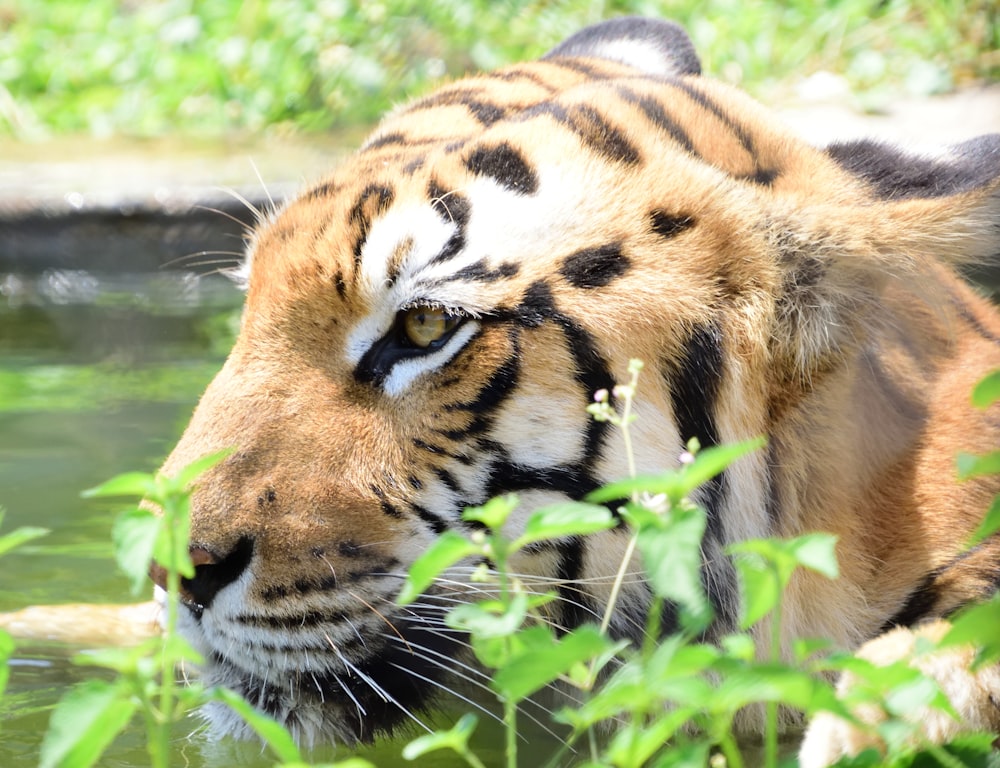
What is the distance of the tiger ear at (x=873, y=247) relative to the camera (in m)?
2.13

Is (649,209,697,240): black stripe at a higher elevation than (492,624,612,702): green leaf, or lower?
higher

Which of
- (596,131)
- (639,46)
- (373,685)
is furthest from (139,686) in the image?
(639,46)

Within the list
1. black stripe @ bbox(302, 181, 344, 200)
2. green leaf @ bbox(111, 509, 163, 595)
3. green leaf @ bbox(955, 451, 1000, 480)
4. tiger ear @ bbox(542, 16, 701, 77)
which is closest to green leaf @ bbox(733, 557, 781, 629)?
green leaf @ bbox(955, 451, 1000, 480)

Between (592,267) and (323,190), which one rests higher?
(323,190)

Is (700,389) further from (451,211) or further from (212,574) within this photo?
(212,574)

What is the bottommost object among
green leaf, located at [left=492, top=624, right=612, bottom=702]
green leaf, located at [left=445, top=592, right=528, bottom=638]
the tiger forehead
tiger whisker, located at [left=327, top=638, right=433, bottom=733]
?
tiger whisker, located at [left=327, top=638, right=433, bottom=733]

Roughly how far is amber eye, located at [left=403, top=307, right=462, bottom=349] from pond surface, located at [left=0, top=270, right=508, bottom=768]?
29.1 inches

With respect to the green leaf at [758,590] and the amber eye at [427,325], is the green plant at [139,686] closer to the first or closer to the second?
the green leaf at [758,590]

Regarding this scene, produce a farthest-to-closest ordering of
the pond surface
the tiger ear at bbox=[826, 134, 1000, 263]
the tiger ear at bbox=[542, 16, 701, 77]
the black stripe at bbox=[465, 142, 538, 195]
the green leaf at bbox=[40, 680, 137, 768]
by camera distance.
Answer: the tiger ear at bbox=[542, 16, 701, 77] → the pond surface → the black stripe at bbox=[465, 142, 538, 195] → the tiger ear at bbox=[826, 134, 1000, 263] → the green leaf at bbox=[40, 680, 137, 768]

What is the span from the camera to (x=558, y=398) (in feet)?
7.25

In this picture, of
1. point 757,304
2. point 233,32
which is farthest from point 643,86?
point 233,32

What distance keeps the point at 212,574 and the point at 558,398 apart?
61cm

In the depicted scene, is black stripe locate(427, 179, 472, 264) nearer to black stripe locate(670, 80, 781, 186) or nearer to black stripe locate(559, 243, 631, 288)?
black stripe locate(559, 243, 631, 288)

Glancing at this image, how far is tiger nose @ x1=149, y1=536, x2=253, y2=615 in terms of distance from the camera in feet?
6.96
